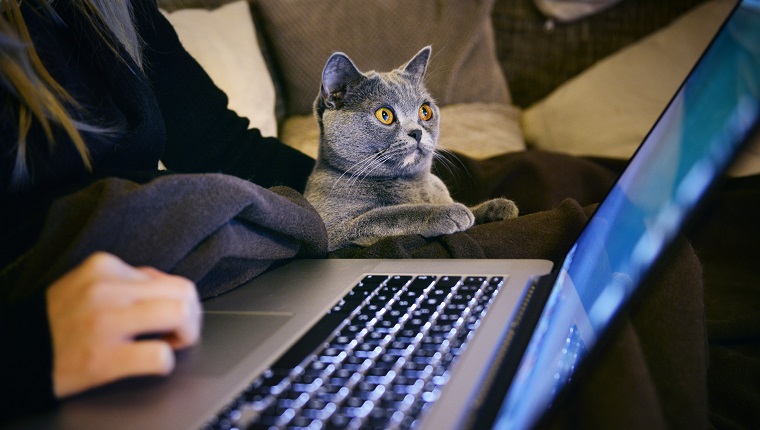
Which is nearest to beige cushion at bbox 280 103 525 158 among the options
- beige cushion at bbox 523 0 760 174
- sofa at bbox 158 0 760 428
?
sofa at bbox 158 0 760 428

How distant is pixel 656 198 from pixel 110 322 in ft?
1.66

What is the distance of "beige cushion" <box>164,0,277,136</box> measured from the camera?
1301 millimetres

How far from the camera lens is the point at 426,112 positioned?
3.61 feet

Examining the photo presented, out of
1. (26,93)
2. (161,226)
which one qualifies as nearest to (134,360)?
(161,226)

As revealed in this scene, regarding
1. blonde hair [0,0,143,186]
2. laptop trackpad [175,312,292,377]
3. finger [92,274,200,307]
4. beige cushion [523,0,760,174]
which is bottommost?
beige cushion [523,0,760,174]

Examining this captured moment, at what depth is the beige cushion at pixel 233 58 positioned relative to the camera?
1.30m

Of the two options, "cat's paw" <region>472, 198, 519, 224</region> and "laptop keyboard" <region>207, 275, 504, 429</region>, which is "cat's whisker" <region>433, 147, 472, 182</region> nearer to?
"cat's paw" <region>472, 198, 519, 224</region>

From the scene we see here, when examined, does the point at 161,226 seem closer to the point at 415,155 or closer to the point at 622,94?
the point at 415,155

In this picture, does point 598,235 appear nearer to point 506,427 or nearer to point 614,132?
point 506,427

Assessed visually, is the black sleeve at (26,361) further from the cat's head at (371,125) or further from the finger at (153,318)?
the cat's head at (371,125)

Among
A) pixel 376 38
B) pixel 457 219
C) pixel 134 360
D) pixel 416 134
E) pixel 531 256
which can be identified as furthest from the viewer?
pixel 376 38

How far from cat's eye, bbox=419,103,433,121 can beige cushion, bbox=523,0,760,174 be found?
711 millimetres

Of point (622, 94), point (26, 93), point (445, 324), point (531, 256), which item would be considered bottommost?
point (622, 94)

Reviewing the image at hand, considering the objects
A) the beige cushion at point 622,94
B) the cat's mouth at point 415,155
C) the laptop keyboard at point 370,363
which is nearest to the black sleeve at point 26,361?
the laptop keyboard at point 370,363
